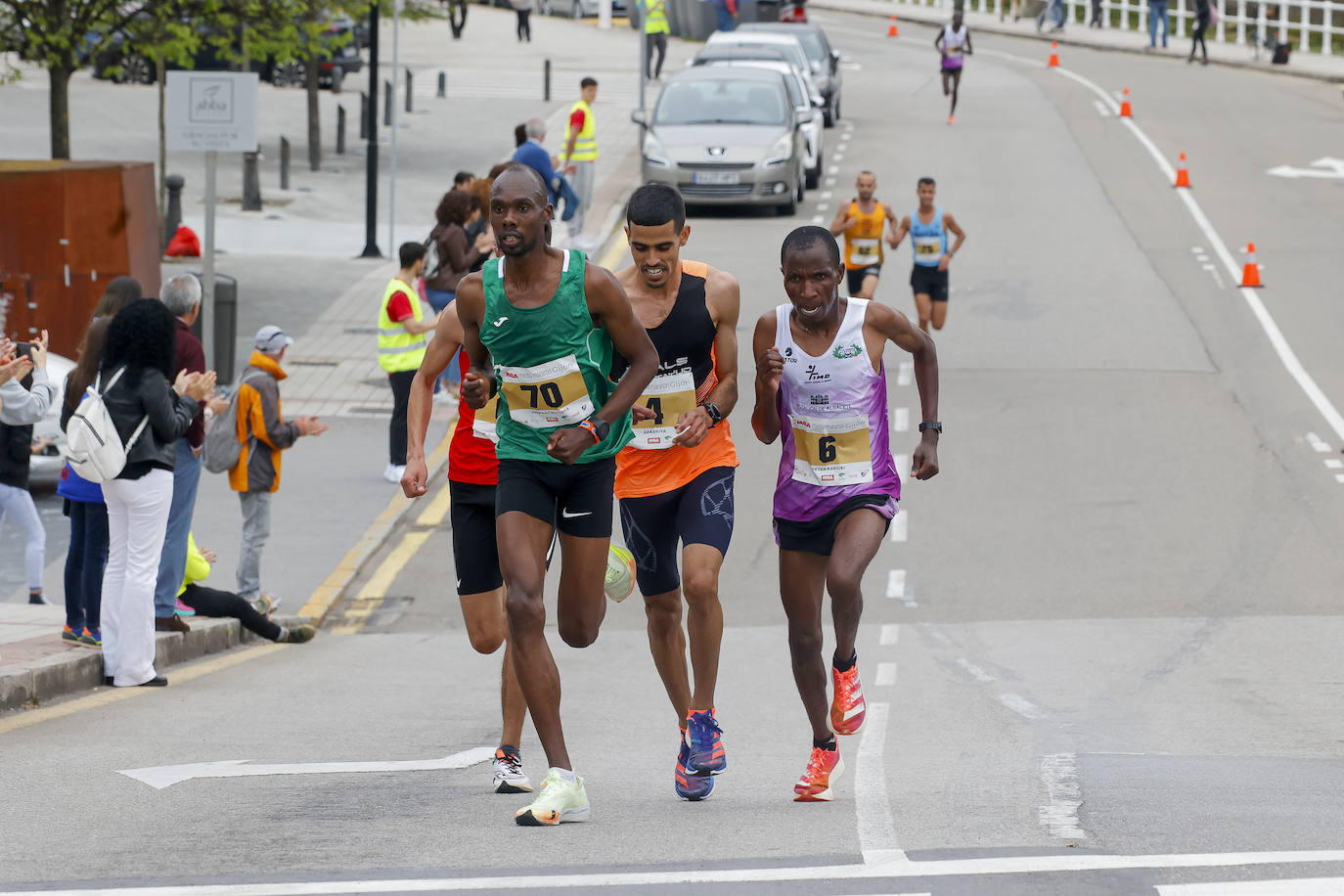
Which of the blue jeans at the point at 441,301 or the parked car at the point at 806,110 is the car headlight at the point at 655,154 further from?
the blue jeans at the point at 441,301

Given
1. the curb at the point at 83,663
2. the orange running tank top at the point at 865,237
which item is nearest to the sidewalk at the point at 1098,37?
the orange running tank top at the point at 865,237

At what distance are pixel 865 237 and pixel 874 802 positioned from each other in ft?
42.4

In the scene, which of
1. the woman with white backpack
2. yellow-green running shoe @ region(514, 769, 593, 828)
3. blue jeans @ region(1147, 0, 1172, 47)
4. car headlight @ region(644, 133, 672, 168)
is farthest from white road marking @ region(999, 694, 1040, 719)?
blue jeans @ region(1147, 0, 1172, 47)

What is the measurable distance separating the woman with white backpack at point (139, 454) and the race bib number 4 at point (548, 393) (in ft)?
11.6

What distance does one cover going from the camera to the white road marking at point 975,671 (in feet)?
34.8

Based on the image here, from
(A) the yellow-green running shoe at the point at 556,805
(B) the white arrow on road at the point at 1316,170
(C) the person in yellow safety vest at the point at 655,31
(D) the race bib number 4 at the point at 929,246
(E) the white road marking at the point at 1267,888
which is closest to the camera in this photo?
(E) the white road marking at the point at 1267,888

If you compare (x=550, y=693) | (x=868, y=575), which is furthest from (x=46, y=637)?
(x=868, y=575)

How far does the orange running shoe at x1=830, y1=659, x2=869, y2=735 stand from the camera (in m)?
6.86

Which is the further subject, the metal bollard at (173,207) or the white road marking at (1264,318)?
the metal bollard at (173,207)

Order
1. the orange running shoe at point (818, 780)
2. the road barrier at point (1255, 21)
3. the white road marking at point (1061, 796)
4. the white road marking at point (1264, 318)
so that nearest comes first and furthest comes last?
1. the white road marking at point (1061, 796)
2. the orange running shoe at point (818, 780)
3. the white road marking at point (1264, 318)
4. the road barrier at point (1255, 21)

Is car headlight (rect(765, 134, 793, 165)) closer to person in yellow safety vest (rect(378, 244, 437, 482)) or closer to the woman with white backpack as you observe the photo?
person in yellow safety vest (rect(378, 244, 437, 482))

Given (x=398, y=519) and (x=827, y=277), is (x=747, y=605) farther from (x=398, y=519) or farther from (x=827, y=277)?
(x=827, y=277)

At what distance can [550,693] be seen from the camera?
634cm

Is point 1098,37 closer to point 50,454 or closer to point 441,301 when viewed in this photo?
point 441,301
